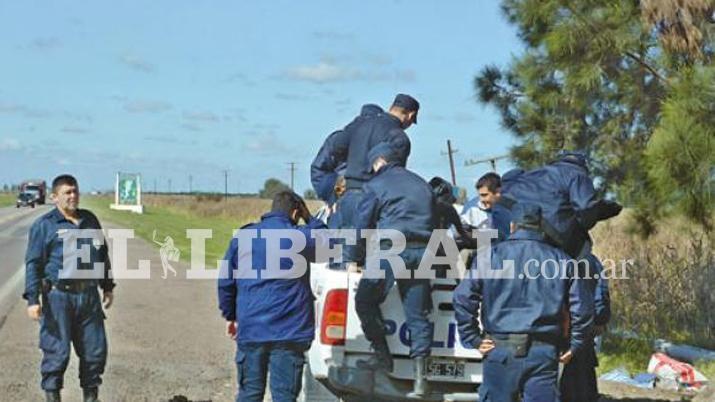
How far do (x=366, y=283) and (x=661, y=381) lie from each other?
4.37 m

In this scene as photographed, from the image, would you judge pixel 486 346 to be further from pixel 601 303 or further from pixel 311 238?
pixel 311 238

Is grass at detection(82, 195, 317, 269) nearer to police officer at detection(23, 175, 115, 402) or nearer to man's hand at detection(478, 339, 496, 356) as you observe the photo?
police officer at detection(23, 175, 115, 402)

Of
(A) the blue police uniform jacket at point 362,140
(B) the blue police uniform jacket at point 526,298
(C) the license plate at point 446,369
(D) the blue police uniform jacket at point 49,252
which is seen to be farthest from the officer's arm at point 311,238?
(D) the blue police uniform jacket at point 49,252

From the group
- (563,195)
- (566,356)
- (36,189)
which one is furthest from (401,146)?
(36,189)

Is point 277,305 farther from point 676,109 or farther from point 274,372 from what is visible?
point 676,109

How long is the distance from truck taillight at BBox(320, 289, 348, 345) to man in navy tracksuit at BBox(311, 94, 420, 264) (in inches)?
29.1

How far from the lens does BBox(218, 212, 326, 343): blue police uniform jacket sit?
6477 mm

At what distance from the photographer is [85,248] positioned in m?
7.65

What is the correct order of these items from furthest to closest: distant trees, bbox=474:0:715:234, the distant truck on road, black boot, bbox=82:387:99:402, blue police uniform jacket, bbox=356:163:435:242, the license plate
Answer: the distant truck on road < distant trees, bbox=474:0:715:234 < black boot, bbox=82:387:99:402 < the license plate < blue police uniform jacket, bbox=356:163:435:242

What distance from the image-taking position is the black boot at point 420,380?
6871 millimetres

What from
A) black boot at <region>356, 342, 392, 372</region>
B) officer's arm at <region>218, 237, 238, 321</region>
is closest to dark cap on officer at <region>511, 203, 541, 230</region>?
black boot at <region>356, 342, 392, 372</region>

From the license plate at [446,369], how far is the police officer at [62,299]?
2392 mm

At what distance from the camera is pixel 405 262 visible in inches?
271

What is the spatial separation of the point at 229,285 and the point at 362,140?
185cm
